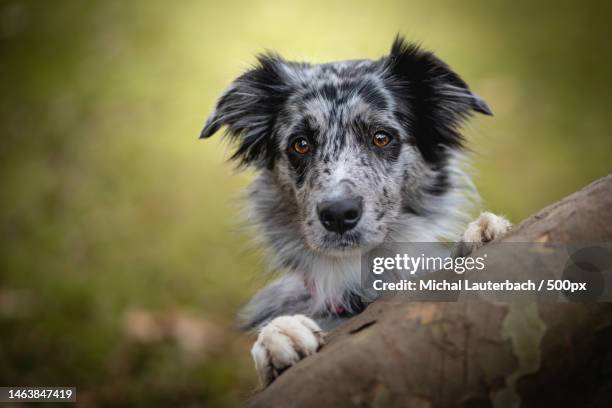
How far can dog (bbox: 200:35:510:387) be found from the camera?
3.25 metres

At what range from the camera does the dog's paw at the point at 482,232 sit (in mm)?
2529

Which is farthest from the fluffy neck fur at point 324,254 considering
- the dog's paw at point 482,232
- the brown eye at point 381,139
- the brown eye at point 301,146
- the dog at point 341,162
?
the dog's paw at point 482,232

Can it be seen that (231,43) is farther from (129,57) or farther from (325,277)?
(325,277)

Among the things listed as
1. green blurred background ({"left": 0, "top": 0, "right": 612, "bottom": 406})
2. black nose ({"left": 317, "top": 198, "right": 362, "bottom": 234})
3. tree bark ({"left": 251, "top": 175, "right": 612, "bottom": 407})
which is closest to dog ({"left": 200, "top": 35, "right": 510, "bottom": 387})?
black nose ({"left": 317, "top": 198, "right": 362, "bottom": 234})

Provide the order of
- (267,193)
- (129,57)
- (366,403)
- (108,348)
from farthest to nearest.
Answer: (129,57) < (108,348) < (267,193) < (366,403)

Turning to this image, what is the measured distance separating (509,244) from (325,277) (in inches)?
57.3

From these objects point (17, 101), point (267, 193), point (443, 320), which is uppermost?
point (17, 101)

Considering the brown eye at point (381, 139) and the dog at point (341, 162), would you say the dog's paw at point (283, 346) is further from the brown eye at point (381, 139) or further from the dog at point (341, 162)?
the brown eye at point (381, 139)

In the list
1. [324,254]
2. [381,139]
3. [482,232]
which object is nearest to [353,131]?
[381,139]

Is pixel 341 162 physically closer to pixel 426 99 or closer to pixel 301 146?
pixel 301 146

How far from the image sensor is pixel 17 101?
9.75 m

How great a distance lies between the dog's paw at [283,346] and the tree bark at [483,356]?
0.21 metres

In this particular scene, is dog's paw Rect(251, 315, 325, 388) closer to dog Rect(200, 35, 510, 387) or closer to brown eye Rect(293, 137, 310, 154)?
dog Rect(200, 35, 510, 387)

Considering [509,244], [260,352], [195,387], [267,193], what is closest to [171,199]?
[195,387]
